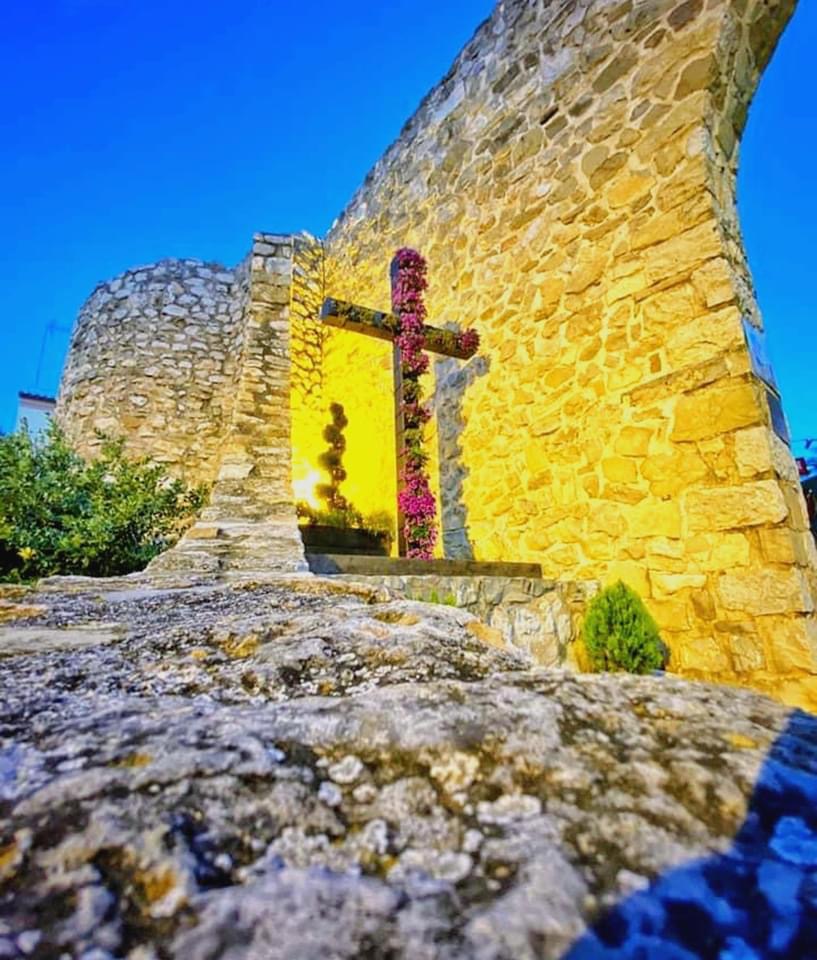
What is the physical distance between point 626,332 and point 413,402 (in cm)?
172

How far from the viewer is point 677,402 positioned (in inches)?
109

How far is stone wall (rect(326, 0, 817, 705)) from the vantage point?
2463 mm

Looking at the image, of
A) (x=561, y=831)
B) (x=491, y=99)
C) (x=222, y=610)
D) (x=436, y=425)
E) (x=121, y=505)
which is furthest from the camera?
(x=436, y=425)

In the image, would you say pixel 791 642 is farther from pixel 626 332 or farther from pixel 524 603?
pixel 626 332

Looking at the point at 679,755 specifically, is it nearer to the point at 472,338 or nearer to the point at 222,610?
the point at 222,610

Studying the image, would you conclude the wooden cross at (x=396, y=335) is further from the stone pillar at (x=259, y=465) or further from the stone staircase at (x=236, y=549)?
the stone staircase at (x=236, y=549)

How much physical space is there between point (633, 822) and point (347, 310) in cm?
403

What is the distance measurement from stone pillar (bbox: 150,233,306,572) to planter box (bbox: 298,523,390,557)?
103cm

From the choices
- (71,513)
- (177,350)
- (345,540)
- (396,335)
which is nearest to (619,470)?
(396,335)

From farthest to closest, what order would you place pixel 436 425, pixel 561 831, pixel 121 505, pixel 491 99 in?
pixel 436 425 → pixel 491 99 → pixel 121 505 → pixel 561 831

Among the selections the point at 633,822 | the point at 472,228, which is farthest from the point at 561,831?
the point at 472,228

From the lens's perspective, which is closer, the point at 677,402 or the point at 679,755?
the point at 679,755

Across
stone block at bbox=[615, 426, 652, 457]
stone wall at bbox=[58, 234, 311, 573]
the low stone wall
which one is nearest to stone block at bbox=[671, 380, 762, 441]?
stone block at bbox=[615, 426, 652, 457]

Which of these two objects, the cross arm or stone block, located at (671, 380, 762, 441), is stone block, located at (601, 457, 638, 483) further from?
the cross arm
